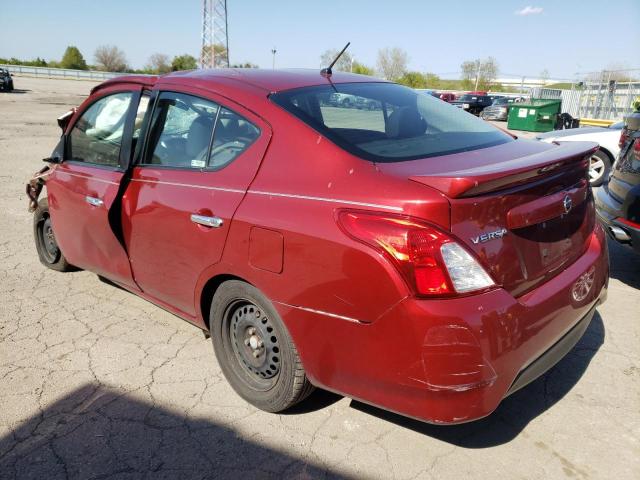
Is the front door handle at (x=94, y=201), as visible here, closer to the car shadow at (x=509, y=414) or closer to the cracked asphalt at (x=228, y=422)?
the cracked asphalt at (x=228, y=422)

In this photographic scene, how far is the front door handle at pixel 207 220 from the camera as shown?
8.39ft

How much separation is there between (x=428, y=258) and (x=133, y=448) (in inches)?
65.8

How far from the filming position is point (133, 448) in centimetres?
244

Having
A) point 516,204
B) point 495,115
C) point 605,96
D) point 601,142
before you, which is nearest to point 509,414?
point 516,204

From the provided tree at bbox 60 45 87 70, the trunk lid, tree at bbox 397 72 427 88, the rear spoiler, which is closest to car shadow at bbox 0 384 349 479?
the trunk lid

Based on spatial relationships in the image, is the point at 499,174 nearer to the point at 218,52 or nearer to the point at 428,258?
the point at 428,258

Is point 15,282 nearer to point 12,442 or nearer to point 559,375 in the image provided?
point 12,442

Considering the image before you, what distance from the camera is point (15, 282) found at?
173 inches

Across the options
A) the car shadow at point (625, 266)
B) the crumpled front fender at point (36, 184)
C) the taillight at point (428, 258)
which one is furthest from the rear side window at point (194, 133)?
the car shadow at point (625, 266)

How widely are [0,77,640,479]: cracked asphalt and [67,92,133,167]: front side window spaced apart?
3.92 ft

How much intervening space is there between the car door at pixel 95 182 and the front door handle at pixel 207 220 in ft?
2.78

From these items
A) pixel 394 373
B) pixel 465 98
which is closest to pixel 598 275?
pixel 394 373

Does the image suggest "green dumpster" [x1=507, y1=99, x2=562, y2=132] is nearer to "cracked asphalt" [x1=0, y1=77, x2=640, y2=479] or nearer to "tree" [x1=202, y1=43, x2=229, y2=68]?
A: "cracked asphalt" [x1=0, y1=77, x2=640, y2=479]

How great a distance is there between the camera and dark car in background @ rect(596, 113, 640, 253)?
3.90 meters
